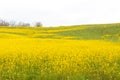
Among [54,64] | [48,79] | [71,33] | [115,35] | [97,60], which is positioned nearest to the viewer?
[48,79]

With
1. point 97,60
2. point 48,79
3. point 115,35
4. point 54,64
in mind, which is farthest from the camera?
point 115,35

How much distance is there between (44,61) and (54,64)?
1315mm

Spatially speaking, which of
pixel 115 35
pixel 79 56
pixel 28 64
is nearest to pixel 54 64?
pixel 28 64

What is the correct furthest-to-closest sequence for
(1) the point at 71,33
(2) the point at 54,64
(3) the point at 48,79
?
1. (1) the point at 71,33
2. (2) the point at 54,64
3. (3) the point at 48,79

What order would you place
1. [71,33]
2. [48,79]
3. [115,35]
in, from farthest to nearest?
[71,33] < [115,35] < [48,79]

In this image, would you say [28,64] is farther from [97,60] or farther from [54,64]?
[97,60]

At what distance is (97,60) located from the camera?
16.5 meters

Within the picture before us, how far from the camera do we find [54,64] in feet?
50.4

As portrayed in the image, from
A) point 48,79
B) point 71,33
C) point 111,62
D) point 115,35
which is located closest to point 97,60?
point 111,62

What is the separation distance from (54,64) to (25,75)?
5.03ft

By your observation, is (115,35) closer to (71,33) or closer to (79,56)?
(71,33)

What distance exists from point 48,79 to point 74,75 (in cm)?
82

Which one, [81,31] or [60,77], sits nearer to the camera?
[60,77]

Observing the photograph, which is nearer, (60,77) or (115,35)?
(60,77)
